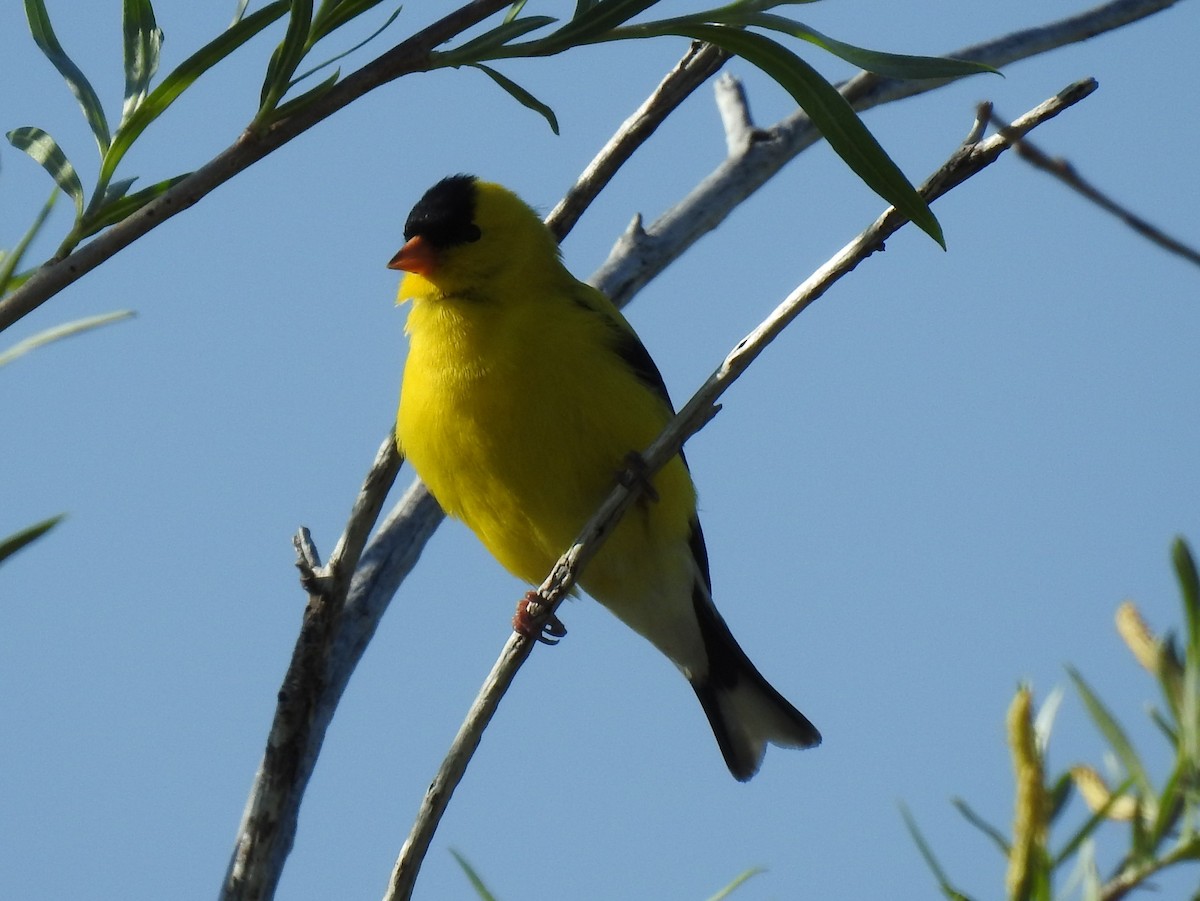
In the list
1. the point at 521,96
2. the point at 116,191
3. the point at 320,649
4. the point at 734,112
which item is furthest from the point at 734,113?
the point at 116,191

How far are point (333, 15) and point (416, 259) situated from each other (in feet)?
7.21

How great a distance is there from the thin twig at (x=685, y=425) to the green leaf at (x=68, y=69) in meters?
0.81

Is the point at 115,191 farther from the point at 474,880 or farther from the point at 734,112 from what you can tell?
the point at 734,112

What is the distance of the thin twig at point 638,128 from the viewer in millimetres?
2678

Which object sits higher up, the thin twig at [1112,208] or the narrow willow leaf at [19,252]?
the narrow willow leaf at [19,252]

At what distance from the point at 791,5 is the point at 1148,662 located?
32.2 inches

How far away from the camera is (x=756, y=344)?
1.83 m

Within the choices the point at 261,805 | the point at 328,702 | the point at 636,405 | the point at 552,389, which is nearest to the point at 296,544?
the point at 328,702

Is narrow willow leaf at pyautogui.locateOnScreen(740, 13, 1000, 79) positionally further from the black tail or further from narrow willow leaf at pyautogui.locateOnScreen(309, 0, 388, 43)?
the black tail

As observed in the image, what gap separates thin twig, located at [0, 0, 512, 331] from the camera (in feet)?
4.01

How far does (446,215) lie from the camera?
387cm

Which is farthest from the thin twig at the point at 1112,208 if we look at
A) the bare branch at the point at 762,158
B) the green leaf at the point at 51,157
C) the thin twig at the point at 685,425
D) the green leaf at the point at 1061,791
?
the bare branch at the point at 762,158

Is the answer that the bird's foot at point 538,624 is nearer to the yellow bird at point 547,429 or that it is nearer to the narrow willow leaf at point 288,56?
the yellow bird at point 547,429

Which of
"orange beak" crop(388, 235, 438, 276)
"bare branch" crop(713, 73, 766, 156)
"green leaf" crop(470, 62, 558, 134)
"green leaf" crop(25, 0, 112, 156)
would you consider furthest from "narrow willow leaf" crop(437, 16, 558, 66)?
"bare branch" crop(713, 73, 766, 156)
